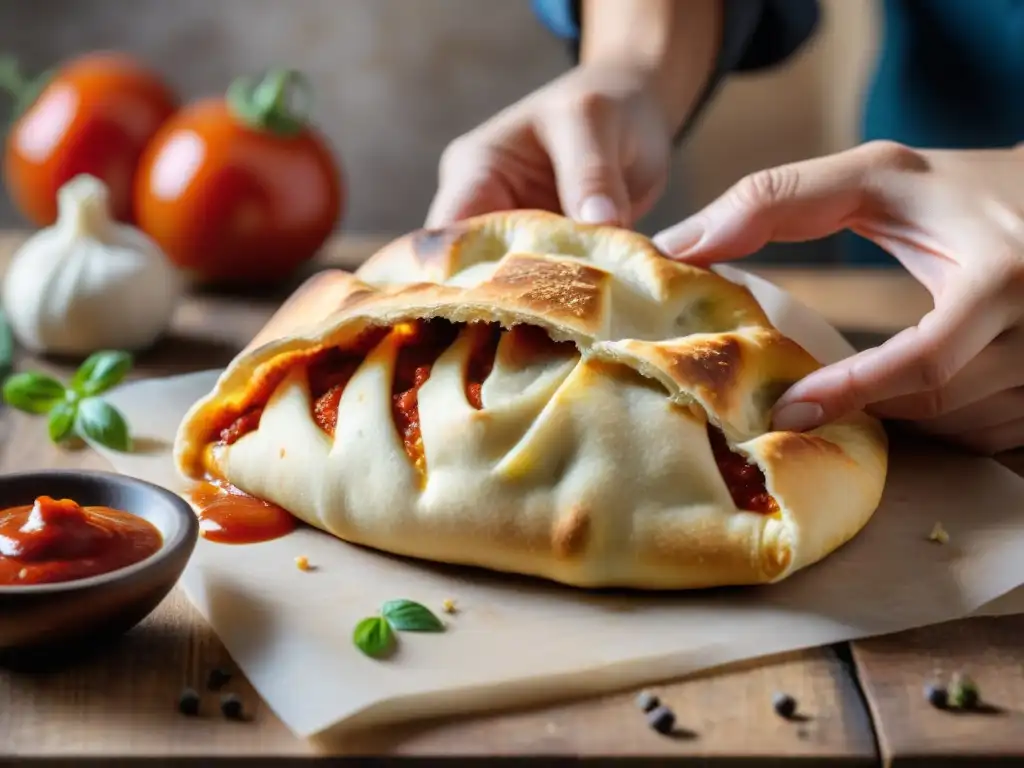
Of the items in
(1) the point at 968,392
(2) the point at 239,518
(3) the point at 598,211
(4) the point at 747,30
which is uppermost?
(4) the point at 747,30

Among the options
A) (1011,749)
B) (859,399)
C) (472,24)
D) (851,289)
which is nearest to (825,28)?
(472,24)

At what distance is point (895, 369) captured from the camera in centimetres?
138

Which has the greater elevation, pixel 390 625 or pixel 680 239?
pixel 680 239

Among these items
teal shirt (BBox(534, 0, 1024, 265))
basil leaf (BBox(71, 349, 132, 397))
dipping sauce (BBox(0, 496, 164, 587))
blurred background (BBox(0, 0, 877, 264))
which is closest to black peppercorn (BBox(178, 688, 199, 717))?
dipping sauce (BBox(0, 496, 164, 587))

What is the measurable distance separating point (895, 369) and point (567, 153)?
672 millimetres

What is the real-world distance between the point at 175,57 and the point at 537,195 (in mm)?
2045

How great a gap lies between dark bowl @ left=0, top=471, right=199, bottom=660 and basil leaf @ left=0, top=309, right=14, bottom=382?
765 millimetres

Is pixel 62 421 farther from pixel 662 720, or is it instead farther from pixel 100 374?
pixel 662 720

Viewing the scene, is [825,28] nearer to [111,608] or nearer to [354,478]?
[354,478]

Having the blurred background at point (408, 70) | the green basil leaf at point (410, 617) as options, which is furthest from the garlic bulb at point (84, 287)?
the blurred background at point (408, 70)

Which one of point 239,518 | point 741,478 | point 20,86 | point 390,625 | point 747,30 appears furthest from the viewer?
point 20,86

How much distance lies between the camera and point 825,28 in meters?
3.81

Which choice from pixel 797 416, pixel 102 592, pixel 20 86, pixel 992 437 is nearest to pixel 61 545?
pixel 102 592

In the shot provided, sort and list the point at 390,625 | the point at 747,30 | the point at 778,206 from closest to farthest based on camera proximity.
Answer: the point at 390,625 → the point at 778,206 → the point at 747,30
